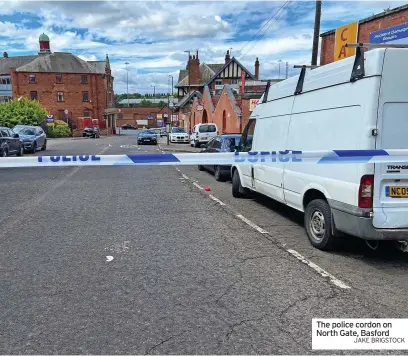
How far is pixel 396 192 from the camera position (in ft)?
14.5

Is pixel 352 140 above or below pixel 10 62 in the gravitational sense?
below

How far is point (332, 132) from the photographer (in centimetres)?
496

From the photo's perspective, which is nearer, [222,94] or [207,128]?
[207,128]

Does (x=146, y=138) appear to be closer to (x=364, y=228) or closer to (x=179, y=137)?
(x=179, y=137)

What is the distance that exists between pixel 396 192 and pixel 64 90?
239 ft

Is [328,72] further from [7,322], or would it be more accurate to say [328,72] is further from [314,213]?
[7,322]

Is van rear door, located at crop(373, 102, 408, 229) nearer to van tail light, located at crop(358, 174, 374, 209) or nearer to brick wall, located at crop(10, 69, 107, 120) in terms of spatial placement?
van tail light, located at crop(358, 174, 374, 209)

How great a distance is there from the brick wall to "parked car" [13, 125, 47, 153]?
46825mm

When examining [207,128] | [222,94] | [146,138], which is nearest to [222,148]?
[207,128]

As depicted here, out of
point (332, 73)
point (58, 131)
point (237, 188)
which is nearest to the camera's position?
point (332, 73)

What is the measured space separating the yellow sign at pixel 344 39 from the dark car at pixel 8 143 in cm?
1587

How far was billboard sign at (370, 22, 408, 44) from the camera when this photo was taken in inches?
499

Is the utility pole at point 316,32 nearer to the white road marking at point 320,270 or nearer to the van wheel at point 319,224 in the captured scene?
the van wheel at point 319,224

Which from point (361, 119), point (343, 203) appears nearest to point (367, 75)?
point (361, 119)
